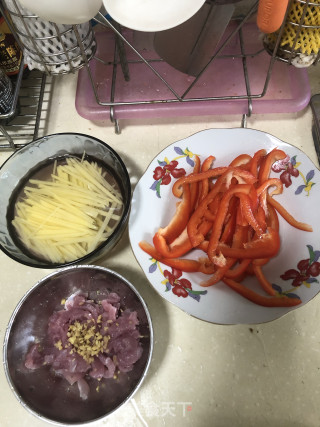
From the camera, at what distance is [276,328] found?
67 centimetres

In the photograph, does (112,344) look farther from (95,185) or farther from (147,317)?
(95,185)

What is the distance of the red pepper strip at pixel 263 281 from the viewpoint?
611mm

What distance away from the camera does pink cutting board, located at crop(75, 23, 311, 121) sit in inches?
32.2

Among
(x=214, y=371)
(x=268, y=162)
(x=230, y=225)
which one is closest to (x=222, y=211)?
(x=230, y=225)

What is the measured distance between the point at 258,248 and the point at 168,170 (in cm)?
22

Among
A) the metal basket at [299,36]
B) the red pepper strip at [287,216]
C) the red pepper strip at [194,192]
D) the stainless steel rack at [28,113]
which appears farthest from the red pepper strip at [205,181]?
the stainless steel rack at [28,113]

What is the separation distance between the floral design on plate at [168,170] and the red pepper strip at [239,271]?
0.62 feet

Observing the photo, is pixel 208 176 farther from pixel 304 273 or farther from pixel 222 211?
pixel 304 273

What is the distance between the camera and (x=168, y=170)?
716 millimetres

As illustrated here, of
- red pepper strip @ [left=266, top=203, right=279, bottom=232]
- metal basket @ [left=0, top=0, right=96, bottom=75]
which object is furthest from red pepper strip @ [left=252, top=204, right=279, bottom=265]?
metal basket @ [left=0, top=0, right=96, bottom=75]

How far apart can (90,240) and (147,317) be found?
0.58 ft

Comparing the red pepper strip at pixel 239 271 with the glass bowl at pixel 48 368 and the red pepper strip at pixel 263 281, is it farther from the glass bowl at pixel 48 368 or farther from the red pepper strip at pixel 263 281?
the glass bowl at pixel 48 368

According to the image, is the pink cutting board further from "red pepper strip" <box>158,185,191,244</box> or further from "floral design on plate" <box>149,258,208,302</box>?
"floral design on plate" <box>149,258,208,302</box>

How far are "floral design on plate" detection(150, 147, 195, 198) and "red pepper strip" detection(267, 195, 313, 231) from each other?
164 mm
